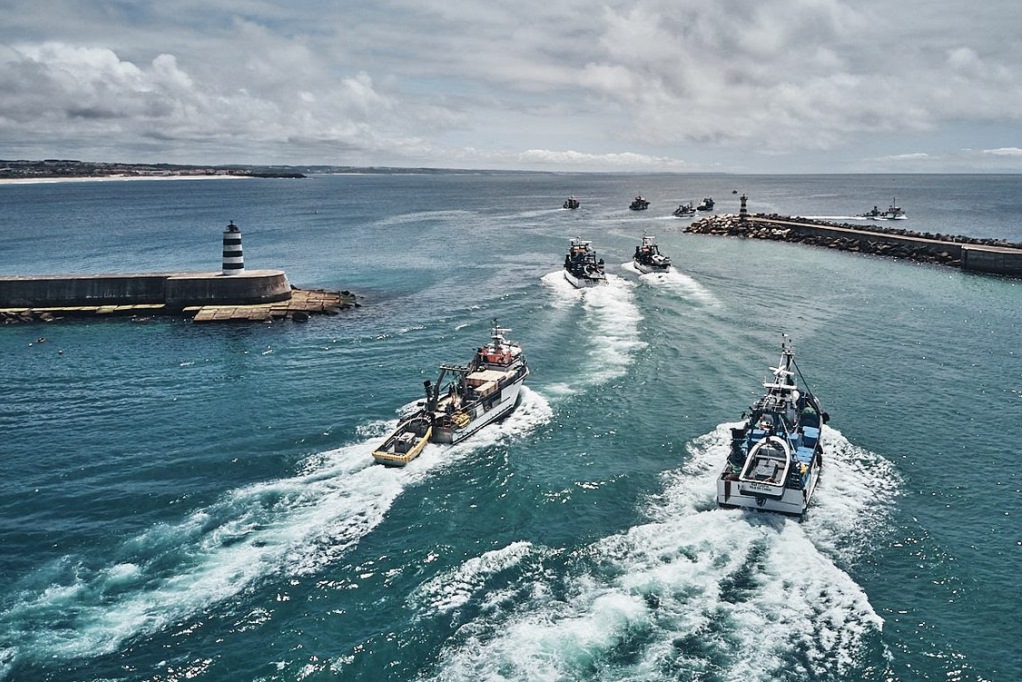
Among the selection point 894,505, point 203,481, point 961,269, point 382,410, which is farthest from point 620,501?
point 961,269

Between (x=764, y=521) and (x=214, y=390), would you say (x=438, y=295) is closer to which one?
(x=214, y=390)

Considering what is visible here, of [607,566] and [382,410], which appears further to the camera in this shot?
[382,410]

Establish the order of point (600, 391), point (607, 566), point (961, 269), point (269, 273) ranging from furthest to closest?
point (961, 269)
point (269, 273)
point (600, 391)
point (607, 566)

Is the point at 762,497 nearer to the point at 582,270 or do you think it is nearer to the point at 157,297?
the point at 582,270

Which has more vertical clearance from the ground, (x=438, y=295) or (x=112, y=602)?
(x=438, y=295)

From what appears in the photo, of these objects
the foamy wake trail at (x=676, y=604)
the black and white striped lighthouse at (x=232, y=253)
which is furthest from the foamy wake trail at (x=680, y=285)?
the black and white striped lighthouse at (x=232, y=253)

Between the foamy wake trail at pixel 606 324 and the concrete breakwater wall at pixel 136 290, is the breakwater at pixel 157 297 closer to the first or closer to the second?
the concrete breakwater wall at pixel 136 290

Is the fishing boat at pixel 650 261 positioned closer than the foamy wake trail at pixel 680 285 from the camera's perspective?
No
